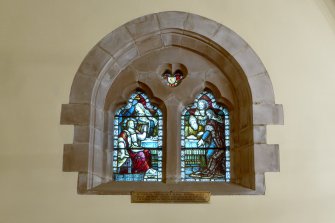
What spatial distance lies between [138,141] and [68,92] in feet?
2.72

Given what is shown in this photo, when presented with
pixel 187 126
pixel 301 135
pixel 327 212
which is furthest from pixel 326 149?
pixel 187 126

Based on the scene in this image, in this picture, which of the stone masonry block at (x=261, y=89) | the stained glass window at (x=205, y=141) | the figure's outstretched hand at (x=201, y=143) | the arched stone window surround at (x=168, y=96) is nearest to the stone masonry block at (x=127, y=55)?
the arched stone window surround at (x=168, y=96)

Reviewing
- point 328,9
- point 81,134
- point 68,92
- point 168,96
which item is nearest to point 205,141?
point 168,96

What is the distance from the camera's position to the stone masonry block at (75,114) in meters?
5.27

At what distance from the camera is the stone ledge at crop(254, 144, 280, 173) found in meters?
5.10

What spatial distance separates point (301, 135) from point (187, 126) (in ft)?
3.59

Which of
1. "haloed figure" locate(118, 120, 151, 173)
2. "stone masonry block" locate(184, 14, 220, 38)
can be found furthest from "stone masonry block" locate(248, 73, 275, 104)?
"haloed figure" locate(118, 120, 151, 173)

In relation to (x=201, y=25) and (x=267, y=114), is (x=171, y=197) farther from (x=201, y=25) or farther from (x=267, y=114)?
(x=201, y=25)

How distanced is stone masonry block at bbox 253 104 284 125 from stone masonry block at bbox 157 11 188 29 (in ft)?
3.51

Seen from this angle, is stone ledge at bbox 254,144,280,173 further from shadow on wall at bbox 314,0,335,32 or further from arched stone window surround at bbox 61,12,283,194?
shadow on wall at bbox 314,0,335,32

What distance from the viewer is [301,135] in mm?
5203

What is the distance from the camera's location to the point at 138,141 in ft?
18.4

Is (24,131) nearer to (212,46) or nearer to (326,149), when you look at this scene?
(212,46)

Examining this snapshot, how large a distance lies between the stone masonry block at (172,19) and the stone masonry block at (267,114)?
1070 millimetres
